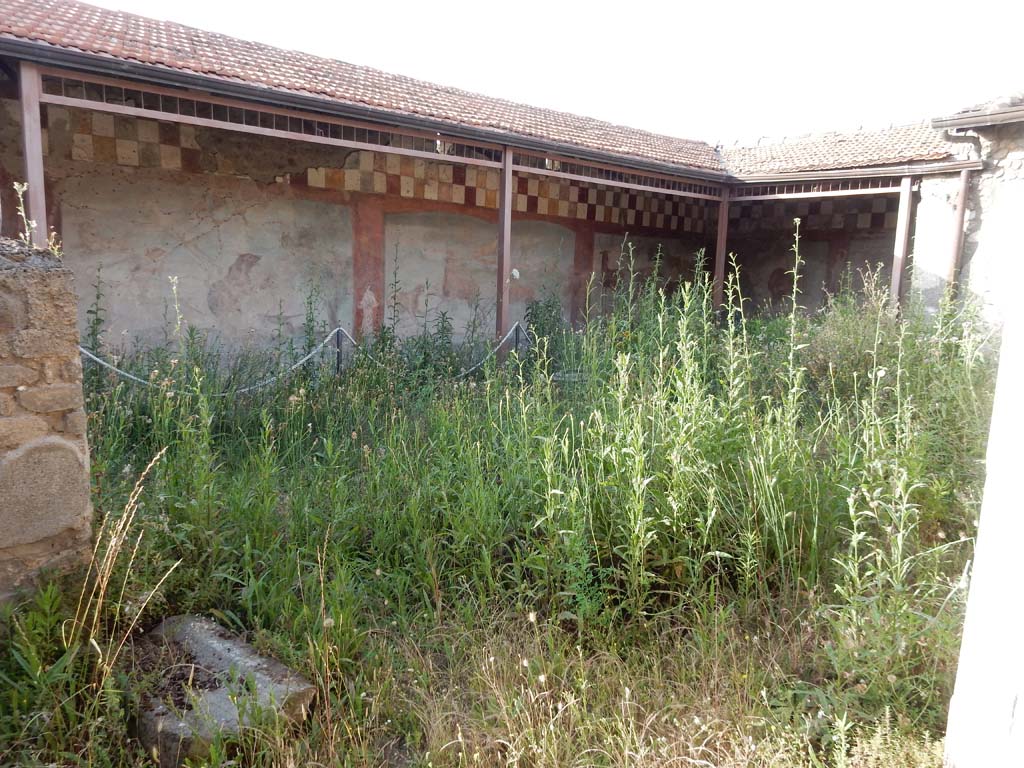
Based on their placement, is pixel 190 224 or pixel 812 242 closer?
pixel 190 224

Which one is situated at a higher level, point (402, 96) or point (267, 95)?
point (402, 96)

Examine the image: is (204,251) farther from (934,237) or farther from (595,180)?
(934,237)

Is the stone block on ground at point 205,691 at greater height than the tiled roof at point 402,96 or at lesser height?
lesser

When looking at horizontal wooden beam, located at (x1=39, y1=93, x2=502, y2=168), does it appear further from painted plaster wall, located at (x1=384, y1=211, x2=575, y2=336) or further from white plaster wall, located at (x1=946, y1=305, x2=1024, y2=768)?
white plaster wall, located at (x1=946, y1=305, x2=1024, y2=768)

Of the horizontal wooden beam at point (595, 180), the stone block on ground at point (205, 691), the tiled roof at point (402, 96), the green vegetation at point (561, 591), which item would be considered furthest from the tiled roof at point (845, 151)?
the stone block on ground at point (205, 691)

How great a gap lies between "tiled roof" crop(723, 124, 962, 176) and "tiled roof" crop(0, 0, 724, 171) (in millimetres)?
985

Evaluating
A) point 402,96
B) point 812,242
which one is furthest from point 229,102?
point 812,242

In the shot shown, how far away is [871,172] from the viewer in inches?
387

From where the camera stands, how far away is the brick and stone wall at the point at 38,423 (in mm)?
2660

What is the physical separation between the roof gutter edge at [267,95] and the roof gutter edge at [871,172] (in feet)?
6.90

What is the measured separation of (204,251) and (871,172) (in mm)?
8366

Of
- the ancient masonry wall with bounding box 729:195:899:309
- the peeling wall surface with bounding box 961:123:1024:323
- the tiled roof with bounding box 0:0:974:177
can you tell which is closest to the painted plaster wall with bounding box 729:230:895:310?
the ancient masonry wall with bounding box 729:195:899:309

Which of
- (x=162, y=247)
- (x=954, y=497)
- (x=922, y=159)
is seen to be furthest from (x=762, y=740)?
(x=922, y=159)

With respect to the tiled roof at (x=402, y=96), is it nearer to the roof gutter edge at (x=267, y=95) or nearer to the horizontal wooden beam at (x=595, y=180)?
the roof gutter edge at (x=267, y=95)
